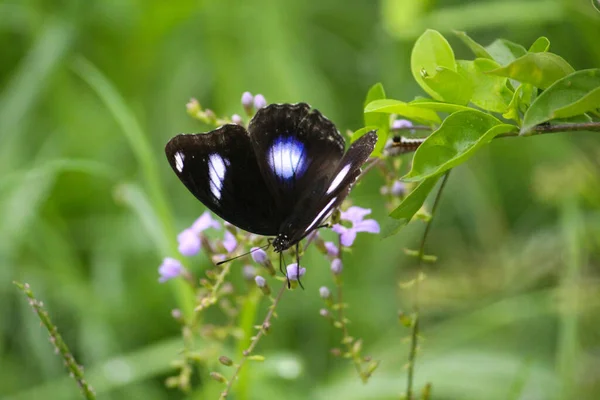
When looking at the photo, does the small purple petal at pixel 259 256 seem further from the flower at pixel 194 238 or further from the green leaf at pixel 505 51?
the green leaf at pixel 505 51

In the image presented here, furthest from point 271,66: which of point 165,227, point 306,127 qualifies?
point 306,127

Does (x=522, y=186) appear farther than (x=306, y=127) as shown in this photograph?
Yes

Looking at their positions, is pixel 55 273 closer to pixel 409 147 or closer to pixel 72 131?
pixel 72 131

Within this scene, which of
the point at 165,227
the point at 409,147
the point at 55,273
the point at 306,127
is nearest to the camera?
the point at 409,147

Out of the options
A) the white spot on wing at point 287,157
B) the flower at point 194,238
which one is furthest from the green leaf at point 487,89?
the flower at point 194,238

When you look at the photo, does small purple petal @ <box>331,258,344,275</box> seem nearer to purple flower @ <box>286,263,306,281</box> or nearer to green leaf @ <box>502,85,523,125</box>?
purple flower @ <box>286,263,306,281</box>

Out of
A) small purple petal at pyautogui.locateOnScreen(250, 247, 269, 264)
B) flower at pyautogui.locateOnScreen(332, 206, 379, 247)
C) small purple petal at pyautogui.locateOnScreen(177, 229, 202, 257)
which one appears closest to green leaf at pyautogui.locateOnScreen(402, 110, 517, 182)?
flower at pyautogui.locateOnScreen(332, 206, 379, 247)

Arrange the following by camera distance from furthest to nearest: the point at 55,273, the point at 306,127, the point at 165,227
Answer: the point at 55,273, the point at 165,227, the point at 306,127
